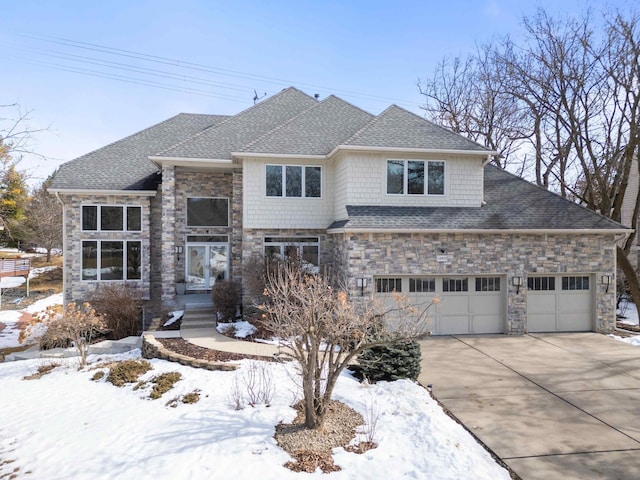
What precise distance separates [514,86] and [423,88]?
9.01 m

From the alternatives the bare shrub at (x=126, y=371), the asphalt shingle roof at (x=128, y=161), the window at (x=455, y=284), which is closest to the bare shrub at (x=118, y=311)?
the bare shrub at (x=126, y=371)

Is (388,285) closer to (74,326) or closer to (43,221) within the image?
(74,326)

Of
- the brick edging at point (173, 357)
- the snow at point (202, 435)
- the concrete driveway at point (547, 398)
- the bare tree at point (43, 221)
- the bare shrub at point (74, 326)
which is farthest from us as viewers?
the bare tree at point (43, 221)

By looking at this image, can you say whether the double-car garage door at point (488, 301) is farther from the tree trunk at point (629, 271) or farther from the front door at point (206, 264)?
the front door at point (206, 264)

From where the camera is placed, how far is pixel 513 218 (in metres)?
12.9

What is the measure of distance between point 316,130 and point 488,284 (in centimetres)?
819

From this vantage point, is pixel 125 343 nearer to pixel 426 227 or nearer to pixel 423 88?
pixel 426 227

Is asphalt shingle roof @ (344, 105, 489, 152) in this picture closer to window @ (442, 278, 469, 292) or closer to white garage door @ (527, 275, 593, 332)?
window @ (442, 278, 469, 292)

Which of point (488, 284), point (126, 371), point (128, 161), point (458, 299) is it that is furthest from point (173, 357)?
point (128, 161)

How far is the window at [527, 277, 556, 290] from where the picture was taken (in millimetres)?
12844

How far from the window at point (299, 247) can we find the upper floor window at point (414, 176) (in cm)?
332

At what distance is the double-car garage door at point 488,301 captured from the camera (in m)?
12.5

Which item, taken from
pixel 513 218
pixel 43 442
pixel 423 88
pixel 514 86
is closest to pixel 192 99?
pixel 423 88

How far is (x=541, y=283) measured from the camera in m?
12.9
